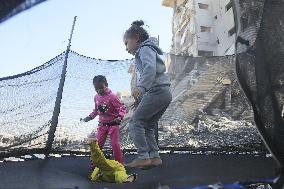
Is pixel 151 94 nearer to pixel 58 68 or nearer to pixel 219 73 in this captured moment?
pixel 58 68

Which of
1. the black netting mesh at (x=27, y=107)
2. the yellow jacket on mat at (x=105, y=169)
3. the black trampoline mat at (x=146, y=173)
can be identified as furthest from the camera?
Result: the black netting mesh at (x=27, y=107)

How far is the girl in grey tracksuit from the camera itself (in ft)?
7.80

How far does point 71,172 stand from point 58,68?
1.64 metres

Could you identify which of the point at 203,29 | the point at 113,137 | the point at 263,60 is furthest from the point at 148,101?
the point at 203,29

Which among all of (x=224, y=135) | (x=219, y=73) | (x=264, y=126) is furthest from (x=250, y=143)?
(x=264, y=126)

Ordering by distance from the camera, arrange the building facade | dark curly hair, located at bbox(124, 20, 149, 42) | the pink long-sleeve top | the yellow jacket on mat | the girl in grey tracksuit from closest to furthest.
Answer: the yellow jacket on mat < the girl in grey tracksuit < dark curly hair, located at bbox(124, 20, 149, 42) < the pink long-sleeve top < the building facade

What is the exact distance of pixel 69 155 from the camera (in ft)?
11.8

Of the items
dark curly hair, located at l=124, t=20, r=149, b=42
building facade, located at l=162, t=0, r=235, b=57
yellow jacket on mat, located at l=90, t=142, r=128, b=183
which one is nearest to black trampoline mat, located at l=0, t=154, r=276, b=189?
yellow jacket on mat, located at l=90, t=142, r=128, b=183

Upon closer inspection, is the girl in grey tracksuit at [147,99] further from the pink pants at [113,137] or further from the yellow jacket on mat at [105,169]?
the pink pants at [113,137]

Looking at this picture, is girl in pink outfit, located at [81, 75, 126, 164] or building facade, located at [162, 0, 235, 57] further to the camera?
building facade, located at [162, 0, 235, 57]

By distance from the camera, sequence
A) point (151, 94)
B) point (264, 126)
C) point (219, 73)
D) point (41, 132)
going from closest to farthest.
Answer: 1. point (264, 126)
2. point (151, 94)
3. point (41, 132)
4. point (219, 73)

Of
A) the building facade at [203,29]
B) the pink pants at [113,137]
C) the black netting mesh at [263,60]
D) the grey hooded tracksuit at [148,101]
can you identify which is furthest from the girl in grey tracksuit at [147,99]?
the building facade at [203,29]

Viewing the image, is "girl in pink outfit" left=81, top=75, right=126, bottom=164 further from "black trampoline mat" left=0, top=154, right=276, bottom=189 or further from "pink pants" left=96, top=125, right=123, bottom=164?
"black trampoline mat" left=0, top=154, right=276, bottom=189

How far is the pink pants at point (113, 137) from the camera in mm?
3137
